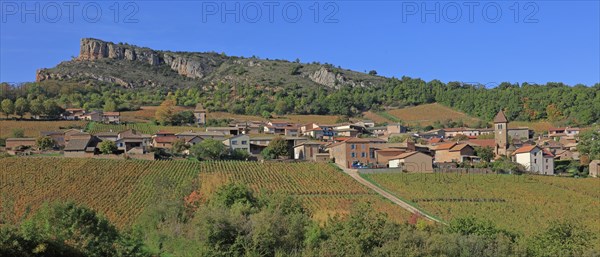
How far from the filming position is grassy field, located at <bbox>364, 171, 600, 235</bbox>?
50281 mm

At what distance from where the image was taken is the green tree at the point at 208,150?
68.2 metres

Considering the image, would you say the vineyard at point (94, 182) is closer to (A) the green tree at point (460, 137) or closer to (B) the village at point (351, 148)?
(B) the village at point (351, 148)

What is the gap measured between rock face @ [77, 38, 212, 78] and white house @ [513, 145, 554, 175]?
113 meters

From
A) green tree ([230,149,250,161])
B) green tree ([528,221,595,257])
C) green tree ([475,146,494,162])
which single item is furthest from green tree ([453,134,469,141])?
green tree ([528,221,595,257])

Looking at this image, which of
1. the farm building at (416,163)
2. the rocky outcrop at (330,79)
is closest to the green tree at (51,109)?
the farm building at (416,163)

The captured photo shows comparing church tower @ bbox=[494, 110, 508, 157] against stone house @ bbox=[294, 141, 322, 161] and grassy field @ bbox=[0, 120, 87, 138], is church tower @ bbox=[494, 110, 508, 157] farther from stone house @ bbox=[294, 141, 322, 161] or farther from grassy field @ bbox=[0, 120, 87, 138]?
grassy field @ bbox=[0, 120, 87, 138]

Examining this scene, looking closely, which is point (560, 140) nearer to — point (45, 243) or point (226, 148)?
point (226, 148)

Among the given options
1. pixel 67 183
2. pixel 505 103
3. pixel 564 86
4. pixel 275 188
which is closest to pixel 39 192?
pixel 67 183

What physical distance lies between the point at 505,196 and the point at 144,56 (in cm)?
13583

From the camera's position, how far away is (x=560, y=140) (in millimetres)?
93312

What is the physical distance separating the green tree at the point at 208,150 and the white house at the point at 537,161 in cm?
2957

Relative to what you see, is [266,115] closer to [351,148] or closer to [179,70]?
[351,148]

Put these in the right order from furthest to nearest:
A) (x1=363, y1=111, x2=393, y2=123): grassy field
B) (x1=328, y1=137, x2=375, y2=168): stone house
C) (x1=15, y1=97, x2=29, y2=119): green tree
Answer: (x1=363, y1=111, x2=393, y2=123): grassy field, (x1=15, y1=97, x2=29, y2=119): green tree, (x1=328, y1=137, x2=375, y2=168): stone house

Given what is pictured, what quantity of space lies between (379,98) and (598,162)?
211 ft
